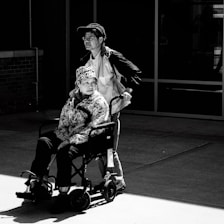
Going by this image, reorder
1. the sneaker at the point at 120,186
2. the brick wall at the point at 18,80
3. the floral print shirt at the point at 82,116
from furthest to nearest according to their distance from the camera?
the brick wall at the point at 18,80 → the sneaker at the point at 120,186 → the floral print shirt at the point at 82,116

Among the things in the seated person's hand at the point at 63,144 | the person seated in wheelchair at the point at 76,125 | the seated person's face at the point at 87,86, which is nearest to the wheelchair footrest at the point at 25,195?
the person seated in wheelchair at the point at 76,125

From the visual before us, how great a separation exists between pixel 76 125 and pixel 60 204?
0.85 m

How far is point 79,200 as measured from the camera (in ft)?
23.4

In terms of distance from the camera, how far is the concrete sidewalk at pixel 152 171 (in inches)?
277

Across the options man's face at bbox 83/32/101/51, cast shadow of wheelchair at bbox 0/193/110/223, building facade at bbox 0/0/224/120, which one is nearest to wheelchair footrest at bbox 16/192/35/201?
cast shadow of wheelchair at bbox 0/193/110/223

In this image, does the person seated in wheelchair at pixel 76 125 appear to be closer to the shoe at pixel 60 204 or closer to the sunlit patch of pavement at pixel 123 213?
the shoe at pixel 60 204

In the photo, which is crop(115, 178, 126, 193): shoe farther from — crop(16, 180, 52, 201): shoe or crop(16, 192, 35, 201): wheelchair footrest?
crop(16, 192, 35, 201): wheelchair footrest

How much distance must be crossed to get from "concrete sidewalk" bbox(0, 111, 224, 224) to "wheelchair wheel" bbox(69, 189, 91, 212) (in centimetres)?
10

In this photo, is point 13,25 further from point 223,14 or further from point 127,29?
point 223,14

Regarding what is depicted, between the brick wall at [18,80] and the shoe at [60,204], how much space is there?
287 inches

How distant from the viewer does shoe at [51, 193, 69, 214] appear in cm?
707

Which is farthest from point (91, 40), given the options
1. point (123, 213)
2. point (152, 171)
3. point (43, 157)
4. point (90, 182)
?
point (152, 171)

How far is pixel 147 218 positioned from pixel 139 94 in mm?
7554

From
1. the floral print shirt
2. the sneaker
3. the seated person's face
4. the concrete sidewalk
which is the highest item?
the seated person's face
